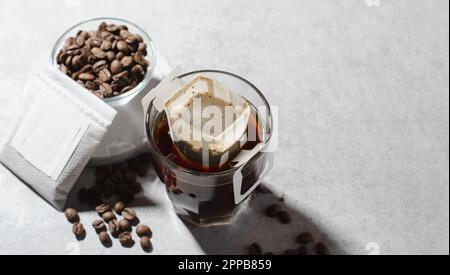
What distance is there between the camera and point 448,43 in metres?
1.46

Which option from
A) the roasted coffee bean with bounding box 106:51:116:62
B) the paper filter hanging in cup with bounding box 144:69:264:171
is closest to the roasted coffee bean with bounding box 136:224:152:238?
the paper filter hanging in cup with bounding box 144:69:264:171

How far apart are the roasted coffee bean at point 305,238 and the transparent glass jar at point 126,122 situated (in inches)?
14.3

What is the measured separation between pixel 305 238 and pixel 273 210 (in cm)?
8

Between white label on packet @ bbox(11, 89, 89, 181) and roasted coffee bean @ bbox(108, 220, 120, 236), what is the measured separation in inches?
Answer: 5.4

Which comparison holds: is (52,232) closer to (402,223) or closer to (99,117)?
(99,117)

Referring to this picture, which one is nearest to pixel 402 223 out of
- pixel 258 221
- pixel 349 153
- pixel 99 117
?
pixel 349 153

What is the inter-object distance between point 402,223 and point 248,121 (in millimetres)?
413

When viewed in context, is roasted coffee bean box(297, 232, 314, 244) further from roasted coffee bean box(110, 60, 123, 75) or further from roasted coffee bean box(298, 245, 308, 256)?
roasted coffee bean box(110, 60, 123, 75)

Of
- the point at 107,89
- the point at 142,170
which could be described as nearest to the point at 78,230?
the point at 142,170

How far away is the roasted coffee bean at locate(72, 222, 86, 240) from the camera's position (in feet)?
3.89

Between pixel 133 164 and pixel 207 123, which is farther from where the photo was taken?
pixel 133 164

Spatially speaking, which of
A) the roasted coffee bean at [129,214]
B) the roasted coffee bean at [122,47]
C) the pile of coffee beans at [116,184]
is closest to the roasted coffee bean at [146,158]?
the pile of coffee beans at [116,184]

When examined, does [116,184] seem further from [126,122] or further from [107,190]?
[126,122]

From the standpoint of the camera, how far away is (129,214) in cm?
121
